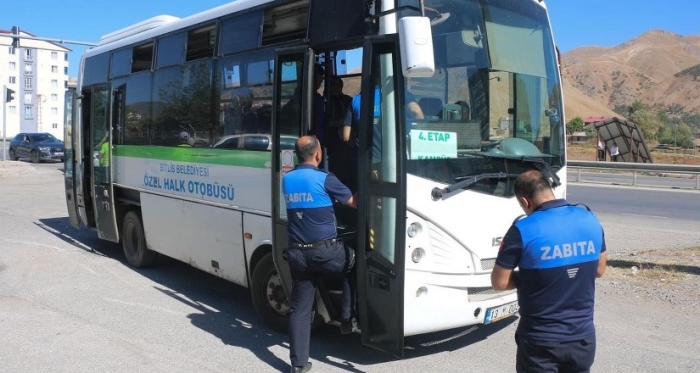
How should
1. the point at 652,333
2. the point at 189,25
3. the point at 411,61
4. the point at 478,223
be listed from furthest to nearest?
1. the point at 189,25
2. the point at 652,333
3. the point at 478,223
4. the point at 411,61

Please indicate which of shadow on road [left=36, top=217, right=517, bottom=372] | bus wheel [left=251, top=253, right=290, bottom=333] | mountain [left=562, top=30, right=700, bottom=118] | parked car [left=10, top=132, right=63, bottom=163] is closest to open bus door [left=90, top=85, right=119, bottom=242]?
shadow on road [left=36, top=217, right=517, bottom=372]

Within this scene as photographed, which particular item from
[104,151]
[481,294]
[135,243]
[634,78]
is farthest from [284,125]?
[634,78]

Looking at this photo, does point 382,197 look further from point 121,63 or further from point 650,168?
point 650,168

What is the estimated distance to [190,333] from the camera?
6027 mm

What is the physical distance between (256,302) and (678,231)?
30.8 ft

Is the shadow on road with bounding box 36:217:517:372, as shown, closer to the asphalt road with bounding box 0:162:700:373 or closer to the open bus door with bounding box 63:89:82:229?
the asphalt road with bounding box 0:162:700:373

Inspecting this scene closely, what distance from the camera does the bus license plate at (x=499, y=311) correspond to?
5027mm

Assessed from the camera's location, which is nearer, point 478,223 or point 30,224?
point 478,223

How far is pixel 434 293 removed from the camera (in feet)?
15.5

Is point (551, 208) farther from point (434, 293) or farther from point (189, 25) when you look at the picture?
point (189, 25)

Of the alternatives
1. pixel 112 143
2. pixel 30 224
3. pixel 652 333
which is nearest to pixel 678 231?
pixel 652 333

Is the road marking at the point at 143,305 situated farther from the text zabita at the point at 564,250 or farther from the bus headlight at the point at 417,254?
the text zabita at the point at 564,250

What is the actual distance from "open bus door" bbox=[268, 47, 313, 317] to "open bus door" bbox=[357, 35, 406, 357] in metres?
0.80

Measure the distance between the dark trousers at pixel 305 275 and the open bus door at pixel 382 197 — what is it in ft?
0.56
